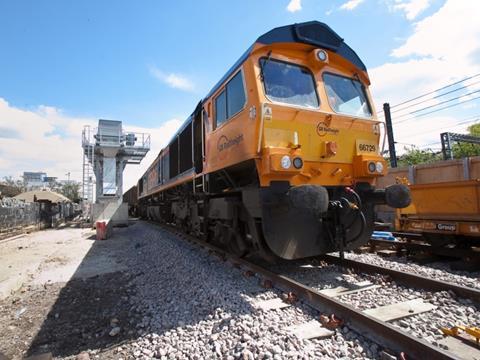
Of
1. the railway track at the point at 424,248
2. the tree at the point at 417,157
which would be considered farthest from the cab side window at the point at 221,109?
the tree at the point at 417,157

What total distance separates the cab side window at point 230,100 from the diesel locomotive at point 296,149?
0.06 ft

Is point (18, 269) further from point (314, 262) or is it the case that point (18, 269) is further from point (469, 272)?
point (469, 272)

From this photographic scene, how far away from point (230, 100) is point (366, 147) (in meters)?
2.52

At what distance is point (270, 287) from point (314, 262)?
5.45 feet

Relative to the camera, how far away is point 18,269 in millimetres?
7773

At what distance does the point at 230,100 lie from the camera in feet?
18.8

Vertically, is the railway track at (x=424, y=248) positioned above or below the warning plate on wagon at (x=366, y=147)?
below

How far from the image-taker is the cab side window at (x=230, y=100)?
530cm

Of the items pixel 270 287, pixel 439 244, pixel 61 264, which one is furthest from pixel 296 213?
pixel 61 264

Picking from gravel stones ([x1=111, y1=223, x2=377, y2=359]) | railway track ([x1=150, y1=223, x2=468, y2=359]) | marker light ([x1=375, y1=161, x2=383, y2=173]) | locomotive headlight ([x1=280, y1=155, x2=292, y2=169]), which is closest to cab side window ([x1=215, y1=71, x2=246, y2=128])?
locomotive headlight ([x1=280, y1=155, x2=292, y2=169])

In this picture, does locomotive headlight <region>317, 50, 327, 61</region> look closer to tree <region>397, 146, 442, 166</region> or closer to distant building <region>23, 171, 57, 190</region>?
tree <region>397, 146, 442, 166</region>

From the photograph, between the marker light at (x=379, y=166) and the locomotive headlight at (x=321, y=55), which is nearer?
the locomotive headlight at (x=321, y=55)

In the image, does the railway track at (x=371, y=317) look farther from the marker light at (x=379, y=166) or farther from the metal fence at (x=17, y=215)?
the metal fence at (x=17, y=215)

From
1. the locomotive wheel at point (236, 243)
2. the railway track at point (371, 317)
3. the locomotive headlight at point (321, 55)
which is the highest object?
the locomotive headlight at point (321, 55)
